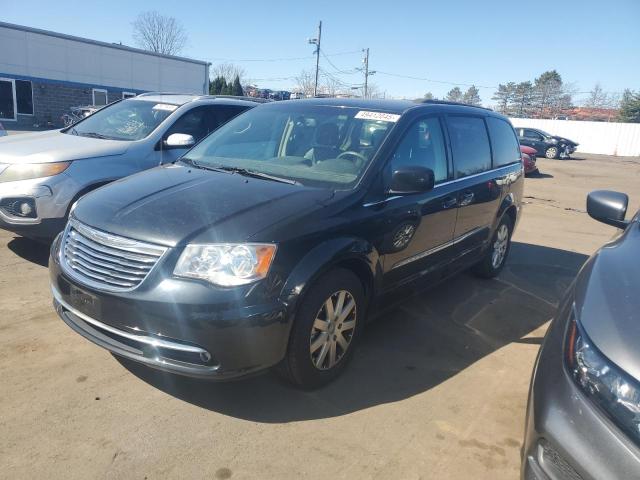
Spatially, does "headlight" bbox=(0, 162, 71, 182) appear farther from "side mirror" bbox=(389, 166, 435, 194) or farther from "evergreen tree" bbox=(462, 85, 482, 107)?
"evergreen tree" bbox=(462, 85, 482, 107)

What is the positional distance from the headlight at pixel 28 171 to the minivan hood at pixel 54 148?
0.04m

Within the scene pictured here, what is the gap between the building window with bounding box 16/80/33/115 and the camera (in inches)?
1032

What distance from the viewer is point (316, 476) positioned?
2428 mm

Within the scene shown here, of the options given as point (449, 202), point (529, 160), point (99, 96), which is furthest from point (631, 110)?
point (449, 202)

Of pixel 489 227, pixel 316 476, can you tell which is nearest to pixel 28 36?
pixel 489 227

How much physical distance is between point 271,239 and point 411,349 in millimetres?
1681

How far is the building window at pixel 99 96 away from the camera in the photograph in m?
29.0

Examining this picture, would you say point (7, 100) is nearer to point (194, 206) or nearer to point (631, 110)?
point (194, 206)

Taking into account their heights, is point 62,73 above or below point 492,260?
above

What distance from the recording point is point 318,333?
2.99 meters

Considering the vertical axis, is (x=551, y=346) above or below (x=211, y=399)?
above

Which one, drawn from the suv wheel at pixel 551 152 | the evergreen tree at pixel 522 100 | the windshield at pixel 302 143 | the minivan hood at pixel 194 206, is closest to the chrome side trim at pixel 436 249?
the windshield at pixel 302 143

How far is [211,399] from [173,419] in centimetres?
27

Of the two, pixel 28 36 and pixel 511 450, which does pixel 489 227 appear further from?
pixel 28 36
